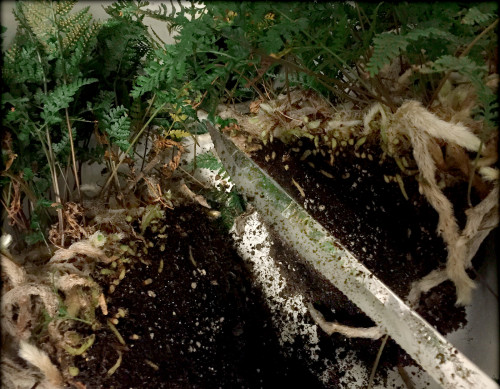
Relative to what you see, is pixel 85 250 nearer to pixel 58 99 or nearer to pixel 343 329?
pixel 58 99

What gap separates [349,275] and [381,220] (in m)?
0.15

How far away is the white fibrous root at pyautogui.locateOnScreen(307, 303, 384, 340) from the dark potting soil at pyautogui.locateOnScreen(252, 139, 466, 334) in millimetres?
115

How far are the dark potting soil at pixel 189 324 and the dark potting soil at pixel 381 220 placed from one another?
28 cm

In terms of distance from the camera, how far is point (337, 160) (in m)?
1.06

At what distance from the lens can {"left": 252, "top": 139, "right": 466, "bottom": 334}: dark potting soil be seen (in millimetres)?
1011

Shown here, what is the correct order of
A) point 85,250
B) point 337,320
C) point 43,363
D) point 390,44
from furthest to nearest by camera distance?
→ point 337,320
point 85,250
point 43,363
point 390,44

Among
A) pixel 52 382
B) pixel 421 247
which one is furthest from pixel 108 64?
pixel 421 247

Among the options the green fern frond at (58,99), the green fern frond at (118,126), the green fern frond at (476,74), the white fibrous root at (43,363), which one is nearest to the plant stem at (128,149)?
the green fern frond at (118,126)

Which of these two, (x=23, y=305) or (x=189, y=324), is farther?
(x=189, y=324)

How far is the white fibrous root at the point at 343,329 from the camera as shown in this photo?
→ 3.42 feet

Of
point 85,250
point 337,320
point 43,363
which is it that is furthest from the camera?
point 337,320

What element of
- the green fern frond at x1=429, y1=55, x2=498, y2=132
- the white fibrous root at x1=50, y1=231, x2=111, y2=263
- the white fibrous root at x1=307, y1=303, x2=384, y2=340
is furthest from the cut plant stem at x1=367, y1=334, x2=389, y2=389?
the white fibrous root at x1=50, y1=231, x2=111, y2=263

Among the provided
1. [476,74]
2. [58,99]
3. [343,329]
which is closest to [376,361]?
[343,329]

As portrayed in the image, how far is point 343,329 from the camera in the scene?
1073 millimetres
